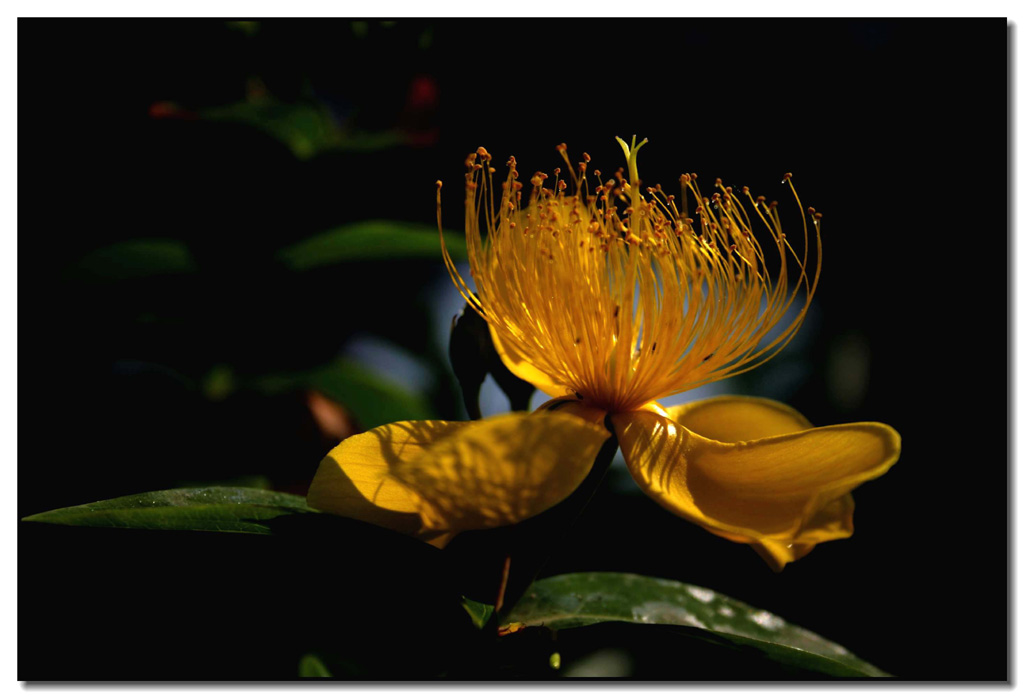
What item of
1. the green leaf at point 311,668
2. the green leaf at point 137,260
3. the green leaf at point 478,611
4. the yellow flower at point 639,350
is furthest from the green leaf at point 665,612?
the green leaf at point 137,260

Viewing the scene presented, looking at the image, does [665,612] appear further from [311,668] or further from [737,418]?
[311,668]

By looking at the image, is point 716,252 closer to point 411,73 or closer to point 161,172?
point 411,73

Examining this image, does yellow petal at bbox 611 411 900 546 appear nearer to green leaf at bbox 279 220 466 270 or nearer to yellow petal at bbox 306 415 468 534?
yellow petal at bbox 306 415 468 534

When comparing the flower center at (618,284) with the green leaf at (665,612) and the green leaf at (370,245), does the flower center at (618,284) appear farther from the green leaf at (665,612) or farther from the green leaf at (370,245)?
the green leaf at (370,245)

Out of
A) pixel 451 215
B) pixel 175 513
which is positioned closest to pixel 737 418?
pixel 175 513

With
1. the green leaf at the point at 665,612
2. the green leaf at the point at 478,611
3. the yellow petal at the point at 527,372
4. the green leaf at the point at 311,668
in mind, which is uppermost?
the yellow petal at the point at 527,372

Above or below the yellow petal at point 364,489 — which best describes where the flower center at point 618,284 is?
above

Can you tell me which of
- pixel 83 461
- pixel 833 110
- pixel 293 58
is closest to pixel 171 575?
pixel 83 461
